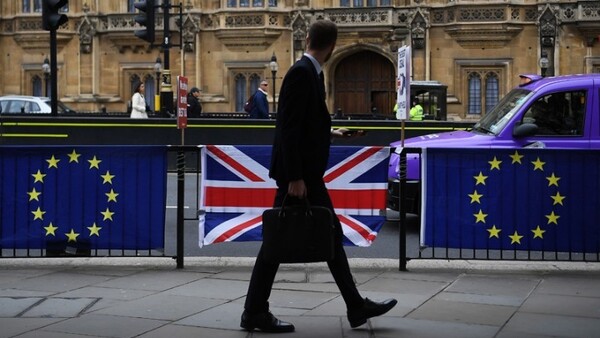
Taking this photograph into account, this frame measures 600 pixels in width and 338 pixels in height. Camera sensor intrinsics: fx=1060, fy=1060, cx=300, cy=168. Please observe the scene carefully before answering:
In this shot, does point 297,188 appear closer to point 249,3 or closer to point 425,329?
point 425,329

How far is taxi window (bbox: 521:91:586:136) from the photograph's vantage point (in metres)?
11.9

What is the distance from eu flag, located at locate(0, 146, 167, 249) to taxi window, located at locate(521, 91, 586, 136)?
456 cm

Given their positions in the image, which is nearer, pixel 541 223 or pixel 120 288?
pixel 120 288

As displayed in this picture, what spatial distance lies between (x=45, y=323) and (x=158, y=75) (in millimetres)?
34189

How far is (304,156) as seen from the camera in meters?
6.77

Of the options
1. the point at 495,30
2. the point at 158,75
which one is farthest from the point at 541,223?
the point at 158,75

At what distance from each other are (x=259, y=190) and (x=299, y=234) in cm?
319

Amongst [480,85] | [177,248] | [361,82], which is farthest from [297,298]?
[361,82]

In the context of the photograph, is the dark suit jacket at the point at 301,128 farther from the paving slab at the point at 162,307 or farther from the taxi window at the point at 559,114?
the taxi window at the point at 559,114

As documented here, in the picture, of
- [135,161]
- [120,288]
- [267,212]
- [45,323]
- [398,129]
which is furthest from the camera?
[398,129]

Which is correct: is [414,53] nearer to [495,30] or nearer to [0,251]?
[495,30]

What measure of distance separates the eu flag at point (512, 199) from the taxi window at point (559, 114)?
225 centimetres

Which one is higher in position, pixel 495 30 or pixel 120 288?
pixel 495 30

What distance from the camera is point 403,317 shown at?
7.48 metres
